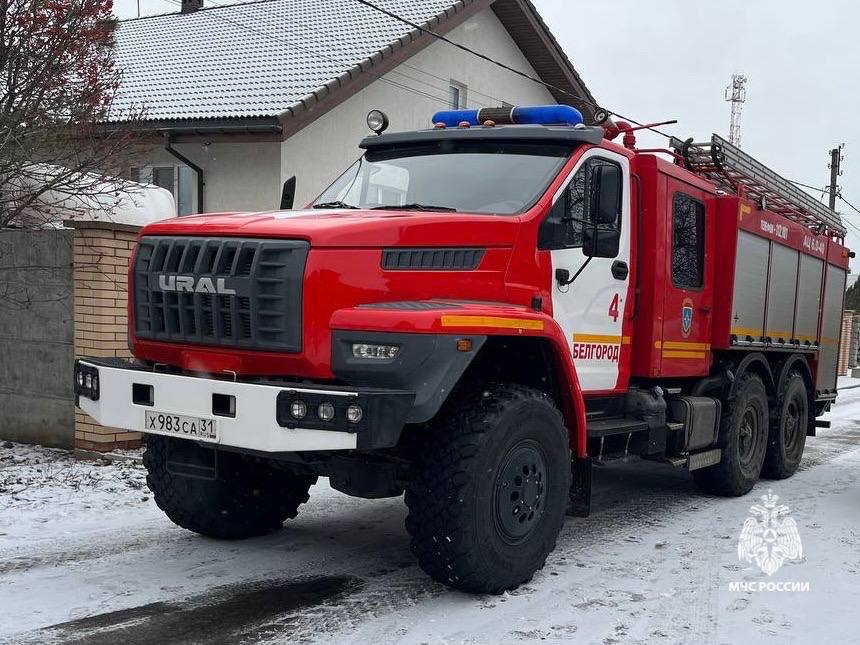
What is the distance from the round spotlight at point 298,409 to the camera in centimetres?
423

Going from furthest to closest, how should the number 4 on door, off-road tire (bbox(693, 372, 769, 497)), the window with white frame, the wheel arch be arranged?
the window with white frame, off-road tire (bbox(693, 372, 769, 497)), the number 4 on door, the wheel arch

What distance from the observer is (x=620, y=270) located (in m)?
6.12

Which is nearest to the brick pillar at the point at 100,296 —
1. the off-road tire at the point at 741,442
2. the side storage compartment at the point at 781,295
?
the off-road tire at the point at 741,442

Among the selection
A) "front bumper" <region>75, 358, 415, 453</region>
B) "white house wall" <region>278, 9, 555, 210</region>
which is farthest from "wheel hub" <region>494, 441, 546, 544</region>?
"white house wall" <region>278, 9, 555, 210</region>

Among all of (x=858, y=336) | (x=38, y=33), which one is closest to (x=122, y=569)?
(x=38, y=33)

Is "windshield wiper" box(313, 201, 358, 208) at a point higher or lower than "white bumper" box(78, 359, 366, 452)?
higher

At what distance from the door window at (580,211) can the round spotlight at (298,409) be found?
1801 mm

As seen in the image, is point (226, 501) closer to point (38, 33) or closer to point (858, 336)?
point (38, 33)

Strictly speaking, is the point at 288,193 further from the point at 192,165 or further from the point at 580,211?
the point at 192,165

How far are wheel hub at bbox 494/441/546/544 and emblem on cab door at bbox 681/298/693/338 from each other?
2449 millimetres

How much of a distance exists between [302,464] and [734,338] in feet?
14.0

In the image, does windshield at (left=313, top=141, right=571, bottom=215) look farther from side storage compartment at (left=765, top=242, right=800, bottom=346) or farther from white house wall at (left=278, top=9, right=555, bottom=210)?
white house wall at (left=278, top=9, right=555, bottom=210)

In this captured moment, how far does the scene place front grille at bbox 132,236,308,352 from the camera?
450 centimetres

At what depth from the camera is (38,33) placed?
784 centimetres
